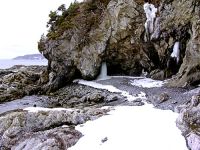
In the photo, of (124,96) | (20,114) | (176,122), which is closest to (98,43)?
(124,96)

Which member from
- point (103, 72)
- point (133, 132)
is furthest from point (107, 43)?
point (133, 132)

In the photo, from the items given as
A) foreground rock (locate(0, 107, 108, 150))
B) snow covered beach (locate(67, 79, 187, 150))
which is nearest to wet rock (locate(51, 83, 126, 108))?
foreground rock (locate(0, 107, 108, 150))

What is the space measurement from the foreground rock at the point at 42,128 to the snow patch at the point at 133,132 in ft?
2.79

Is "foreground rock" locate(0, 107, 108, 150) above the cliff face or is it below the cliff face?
below

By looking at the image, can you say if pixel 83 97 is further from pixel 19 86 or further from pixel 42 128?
pixel 19 86

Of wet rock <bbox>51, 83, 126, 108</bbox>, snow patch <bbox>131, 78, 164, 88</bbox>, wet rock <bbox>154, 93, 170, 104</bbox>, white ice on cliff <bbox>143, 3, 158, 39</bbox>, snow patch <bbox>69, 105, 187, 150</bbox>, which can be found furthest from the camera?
white ice on cliff <bbox>143, 3, 158, 39</bbox>

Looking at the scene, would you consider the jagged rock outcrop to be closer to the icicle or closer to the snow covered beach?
the icicle

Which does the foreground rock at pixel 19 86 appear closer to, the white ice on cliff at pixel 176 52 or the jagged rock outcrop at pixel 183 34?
the jagged rock outcrop at pixel 183 34

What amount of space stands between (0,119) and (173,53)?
2170 centimetres

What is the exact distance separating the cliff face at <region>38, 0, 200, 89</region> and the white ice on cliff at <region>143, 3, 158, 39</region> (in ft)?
0.38

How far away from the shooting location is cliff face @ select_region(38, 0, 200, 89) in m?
43.1

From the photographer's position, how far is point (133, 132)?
863 inches

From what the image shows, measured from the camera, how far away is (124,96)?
1332 inches

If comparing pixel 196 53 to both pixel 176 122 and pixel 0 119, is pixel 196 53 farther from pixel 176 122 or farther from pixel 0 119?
pixel 0 119
